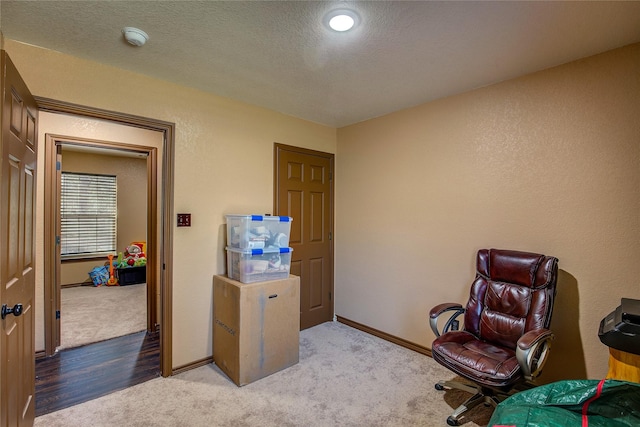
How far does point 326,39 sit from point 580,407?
232 centimetres

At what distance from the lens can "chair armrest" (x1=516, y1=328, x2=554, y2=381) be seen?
1.74 m

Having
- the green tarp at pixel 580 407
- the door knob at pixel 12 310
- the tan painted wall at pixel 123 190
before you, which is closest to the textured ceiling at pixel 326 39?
the door knob at pixel 12 310

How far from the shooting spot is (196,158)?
2.71m

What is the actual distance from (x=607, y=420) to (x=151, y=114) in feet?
11.0

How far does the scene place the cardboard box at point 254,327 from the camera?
2.43 meters

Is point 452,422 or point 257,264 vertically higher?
point 257,264

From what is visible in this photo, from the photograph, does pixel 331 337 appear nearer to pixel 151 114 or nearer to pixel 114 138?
pixel 151 114

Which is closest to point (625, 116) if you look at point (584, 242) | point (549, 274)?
point (584, 242)

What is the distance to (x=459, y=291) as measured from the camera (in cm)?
276

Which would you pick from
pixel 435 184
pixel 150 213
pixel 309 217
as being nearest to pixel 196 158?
pixel 150 213

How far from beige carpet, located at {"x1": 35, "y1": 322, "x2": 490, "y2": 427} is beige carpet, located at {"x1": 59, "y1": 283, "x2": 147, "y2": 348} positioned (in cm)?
145

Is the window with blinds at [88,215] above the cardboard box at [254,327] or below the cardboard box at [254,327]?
above

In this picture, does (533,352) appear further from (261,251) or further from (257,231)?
(257,231)

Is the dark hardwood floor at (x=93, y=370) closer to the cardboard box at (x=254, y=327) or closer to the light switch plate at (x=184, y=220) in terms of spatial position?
the cardboard box at (x=254, y=327)
